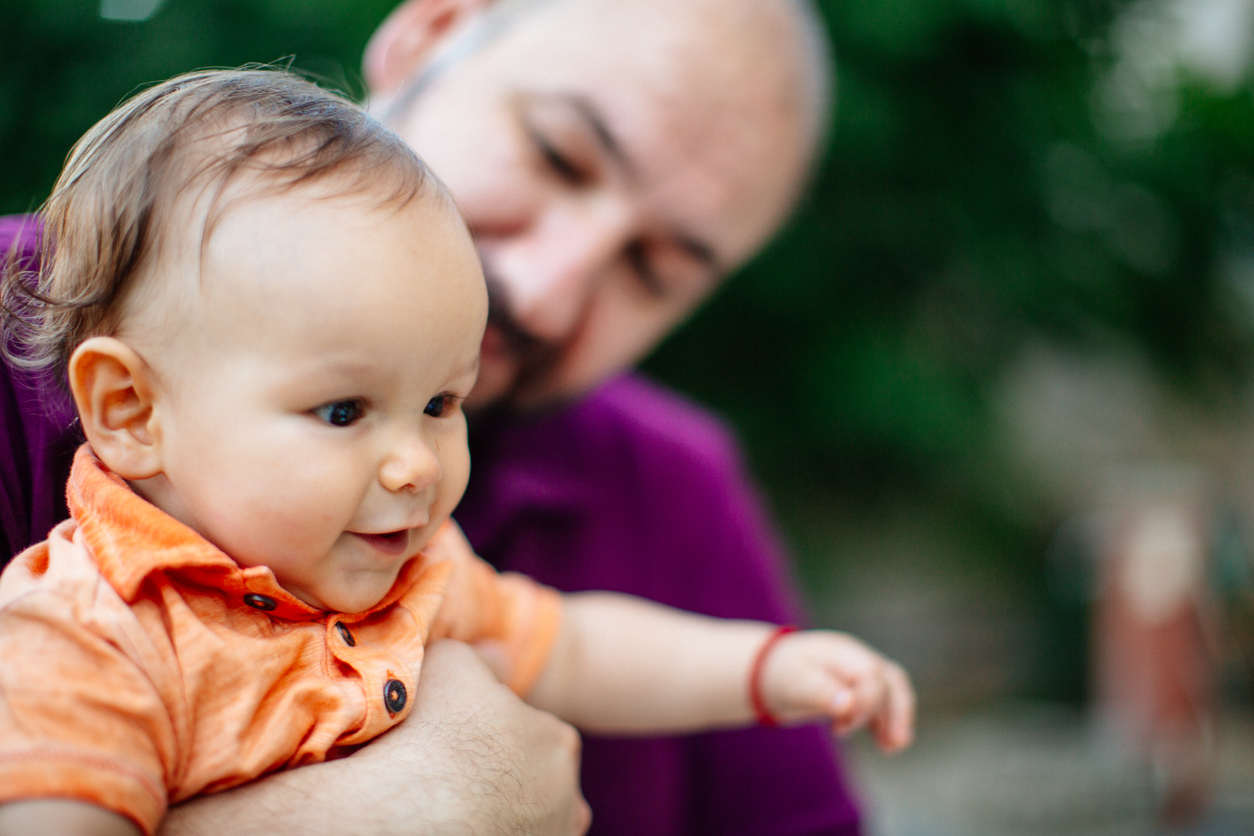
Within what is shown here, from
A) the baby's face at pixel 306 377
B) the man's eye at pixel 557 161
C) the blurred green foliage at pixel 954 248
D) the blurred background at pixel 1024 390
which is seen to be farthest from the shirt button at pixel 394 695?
the blurred green foliage at pixel 954 248

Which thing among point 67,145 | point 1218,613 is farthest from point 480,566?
point 1218,613

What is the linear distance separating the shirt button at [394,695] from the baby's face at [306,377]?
108 millimetres

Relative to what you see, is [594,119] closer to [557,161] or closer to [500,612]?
[557,161]

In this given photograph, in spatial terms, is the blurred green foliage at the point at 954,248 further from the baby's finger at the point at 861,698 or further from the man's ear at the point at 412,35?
the baby's finger at the point at 861,698

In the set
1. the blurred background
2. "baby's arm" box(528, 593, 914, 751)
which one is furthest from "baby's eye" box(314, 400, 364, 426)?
the blurred background

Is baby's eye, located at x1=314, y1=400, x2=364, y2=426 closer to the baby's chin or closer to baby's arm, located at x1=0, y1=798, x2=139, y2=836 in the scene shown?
the baby's chin

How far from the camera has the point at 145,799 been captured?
0.67 meters

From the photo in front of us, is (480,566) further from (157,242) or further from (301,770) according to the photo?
(157,242)

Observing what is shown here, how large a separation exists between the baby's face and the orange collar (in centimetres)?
2

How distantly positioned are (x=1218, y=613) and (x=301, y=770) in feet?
15.3

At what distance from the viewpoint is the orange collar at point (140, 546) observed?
718mm

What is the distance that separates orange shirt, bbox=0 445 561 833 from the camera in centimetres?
65

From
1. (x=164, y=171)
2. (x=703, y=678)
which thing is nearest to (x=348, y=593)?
(x=164, y=171)

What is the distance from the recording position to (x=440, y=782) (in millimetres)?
833
